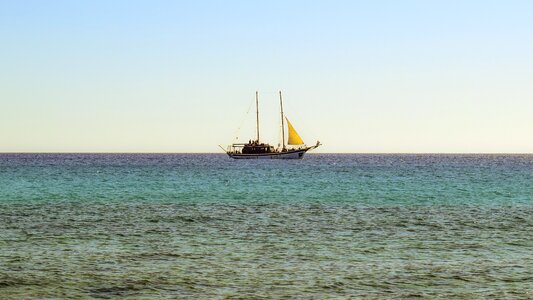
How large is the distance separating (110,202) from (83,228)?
56.7ft

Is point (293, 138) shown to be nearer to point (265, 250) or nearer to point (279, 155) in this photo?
point (279, 155)

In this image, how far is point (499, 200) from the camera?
51.3m

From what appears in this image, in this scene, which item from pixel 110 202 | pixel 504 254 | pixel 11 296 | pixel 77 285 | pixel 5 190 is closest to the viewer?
pixel 11 296

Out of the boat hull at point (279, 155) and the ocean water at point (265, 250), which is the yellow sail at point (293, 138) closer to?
the boat hull at point (279, 155)

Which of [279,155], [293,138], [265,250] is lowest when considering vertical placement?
[265,250]

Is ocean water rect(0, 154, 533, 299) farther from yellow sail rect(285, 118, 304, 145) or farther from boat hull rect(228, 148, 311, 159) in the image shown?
boat hull rect(228, 148, 311, 159)

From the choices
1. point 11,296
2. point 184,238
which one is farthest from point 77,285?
point 184,238

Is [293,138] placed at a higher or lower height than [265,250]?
higher

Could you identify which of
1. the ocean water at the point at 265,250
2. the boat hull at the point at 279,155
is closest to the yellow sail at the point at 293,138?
the boat hull at the point at 279,155

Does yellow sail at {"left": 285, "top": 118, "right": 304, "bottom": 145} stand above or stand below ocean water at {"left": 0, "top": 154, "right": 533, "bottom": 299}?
Answer: above

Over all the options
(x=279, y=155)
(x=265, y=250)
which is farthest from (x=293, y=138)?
(x=265, y=250)

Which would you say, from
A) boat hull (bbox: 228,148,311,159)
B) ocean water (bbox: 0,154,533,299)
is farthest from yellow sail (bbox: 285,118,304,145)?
ocean water (bbox: 0,154,533,299)

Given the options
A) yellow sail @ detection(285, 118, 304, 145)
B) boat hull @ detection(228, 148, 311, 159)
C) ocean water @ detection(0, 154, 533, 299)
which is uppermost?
yellow sail @ detection(285, 118, 304, 145)

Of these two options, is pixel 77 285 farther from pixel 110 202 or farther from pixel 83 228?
pixel 110 202
